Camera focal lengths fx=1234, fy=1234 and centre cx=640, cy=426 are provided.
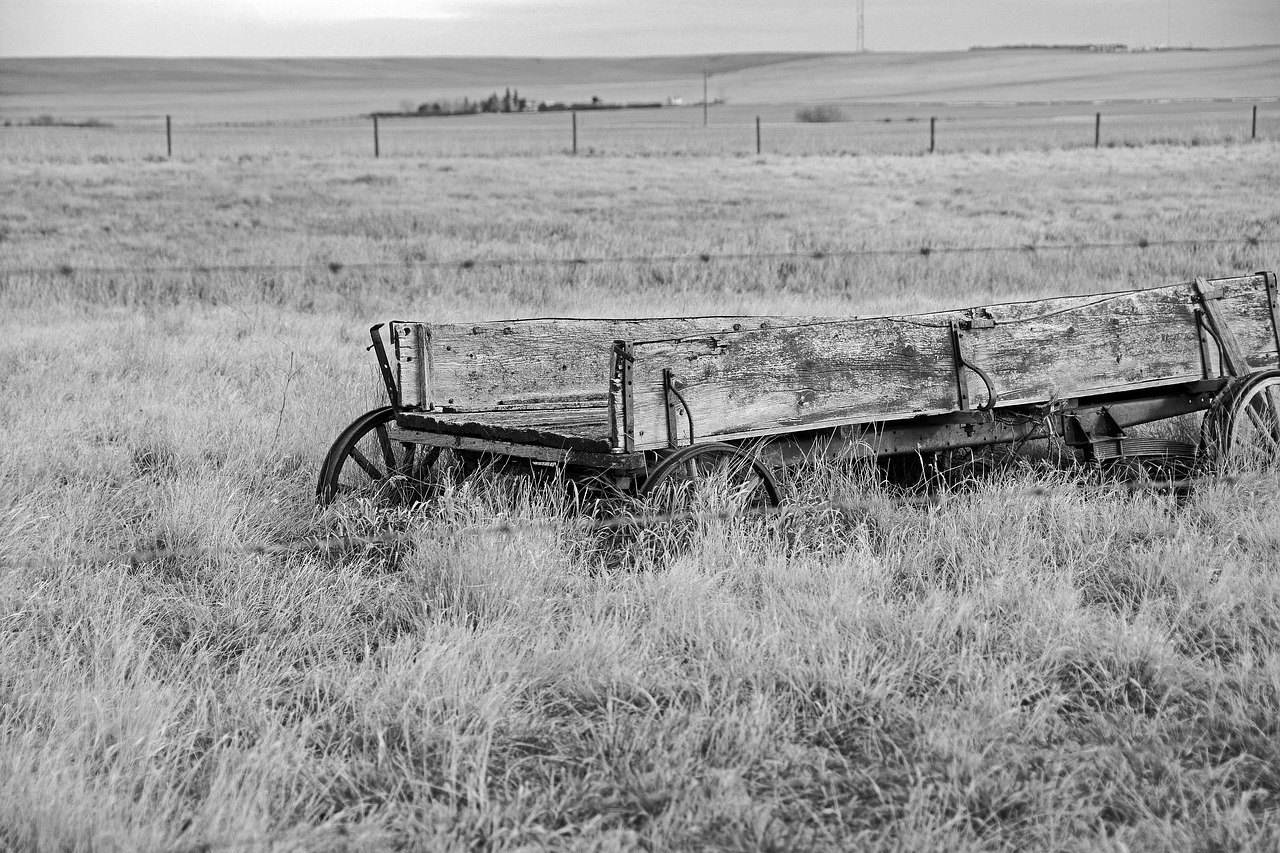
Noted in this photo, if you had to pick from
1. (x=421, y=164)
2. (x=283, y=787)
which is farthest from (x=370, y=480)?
(x=421, y=164)

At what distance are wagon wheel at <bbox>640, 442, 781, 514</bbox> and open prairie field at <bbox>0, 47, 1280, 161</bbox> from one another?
2921cm

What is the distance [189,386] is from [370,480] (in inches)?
90.3

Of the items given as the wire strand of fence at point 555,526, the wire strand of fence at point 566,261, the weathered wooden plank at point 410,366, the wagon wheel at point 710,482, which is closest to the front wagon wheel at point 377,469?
the weathered wooden plank at point 410,366

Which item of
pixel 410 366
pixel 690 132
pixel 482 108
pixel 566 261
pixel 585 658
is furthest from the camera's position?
pixel 482 108

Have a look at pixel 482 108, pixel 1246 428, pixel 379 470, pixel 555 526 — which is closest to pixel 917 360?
pixel 555 526

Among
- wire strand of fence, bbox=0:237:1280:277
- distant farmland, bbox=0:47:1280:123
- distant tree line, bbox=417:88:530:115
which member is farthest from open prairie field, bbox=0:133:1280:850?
distant farmland, bbox=0:47:1280:123

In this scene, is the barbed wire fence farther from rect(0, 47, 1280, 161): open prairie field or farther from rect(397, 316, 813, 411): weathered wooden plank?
rect(397, 316, 813, 411): weathered wooden plank

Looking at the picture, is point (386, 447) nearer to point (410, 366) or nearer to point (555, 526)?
point (410, 366)

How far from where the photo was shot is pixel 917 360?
16.2 ft

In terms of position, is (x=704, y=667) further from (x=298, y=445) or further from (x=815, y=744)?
(x=298, y=445)

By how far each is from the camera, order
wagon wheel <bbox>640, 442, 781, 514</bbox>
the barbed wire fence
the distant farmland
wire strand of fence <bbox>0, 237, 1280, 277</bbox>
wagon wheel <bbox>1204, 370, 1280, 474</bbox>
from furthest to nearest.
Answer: the distant farmland < the barbed wire fence < wire strand of fence <bbox>0, 237, 1280, 277</bbox> < wagon wheel <bbox>1204, 370, 1280, 474</bbox> < wagon wheel <bbox>640, 442, 781, 514</bbox>

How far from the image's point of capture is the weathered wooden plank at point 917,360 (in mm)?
4449

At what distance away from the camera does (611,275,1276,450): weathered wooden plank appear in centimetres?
445

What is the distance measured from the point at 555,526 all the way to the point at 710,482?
579 mm
